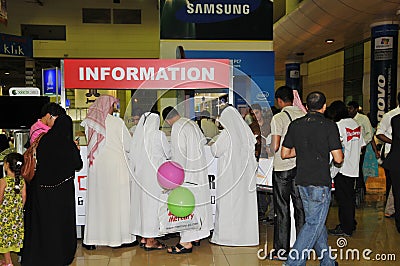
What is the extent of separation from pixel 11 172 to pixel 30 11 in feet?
41.9

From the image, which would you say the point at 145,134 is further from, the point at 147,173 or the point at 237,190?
the point at 237,190

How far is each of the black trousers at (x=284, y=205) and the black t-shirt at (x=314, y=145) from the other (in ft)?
1.56

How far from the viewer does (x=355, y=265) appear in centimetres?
394

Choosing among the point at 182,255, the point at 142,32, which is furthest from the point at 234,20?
the point at 142,32

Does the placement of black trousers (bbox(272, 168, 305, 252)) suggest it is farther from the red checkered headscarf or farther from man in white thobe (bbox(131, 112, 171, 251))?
the red checkered headscarf

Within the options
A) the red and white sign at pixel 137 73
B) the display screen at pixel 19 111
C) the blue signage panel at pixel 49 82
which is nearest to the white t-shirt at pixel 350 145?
the red and white sign at pixel 137 73

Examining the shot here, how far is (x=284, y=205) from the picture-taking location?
3.96m

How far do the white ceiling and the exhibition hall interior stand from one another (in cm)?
3

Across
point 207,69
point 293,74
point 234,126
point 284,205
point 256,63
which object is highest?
point 293,74

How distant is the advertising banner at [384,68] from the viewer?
8648 millimetres

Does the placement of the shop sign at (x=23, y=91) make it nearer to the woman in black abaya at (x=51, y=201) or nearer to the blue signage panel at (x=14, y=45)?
the woman in black abaya at (x=51, y=201)

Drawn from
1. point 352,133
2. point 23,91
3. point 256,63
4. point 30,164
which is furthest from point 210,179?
point 256,63

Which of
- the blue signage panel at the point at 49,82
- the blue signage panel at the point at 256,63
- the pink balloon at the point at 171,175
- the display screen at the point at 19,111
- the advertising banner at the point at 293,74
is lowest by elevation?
the pink balloon at the point at 171,175

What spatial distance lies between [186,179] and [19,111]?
2.39 metres
